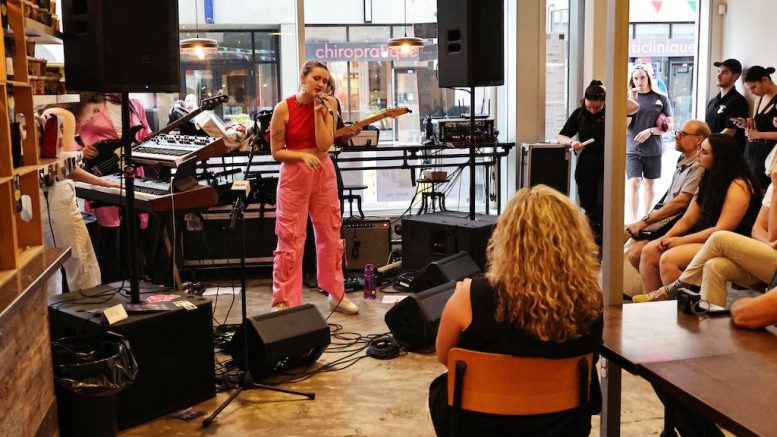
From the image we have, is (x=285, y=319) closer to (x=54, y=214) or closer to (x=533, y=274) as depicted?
(x=54, y=214)

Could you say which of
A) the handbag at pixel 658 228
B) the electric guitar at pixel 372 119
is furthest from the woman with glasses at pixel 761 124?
the electric guitar at pixel 372 119

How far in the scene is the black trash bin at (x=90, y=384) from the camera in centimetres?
300

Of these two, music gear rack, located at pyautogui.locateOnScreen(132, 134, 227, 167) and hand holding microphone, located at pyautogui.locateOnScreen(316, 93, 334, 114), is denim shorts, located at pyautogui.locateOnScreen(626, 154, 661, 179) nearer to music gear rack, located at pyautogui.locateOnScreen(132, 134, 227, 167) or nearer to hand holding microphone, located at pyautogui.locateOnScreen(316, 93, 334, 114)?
hand holding microphone, located at pyautogui.locateOnScreen(316, 93, 334, 114)

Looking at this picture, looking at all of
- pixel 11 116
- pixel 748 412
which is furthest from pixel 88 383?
pixel 748 412

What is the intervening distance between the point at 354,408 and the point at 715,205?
2.29 meters

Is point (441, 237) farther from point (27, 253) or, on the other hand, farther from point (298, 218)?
point (27, 253)

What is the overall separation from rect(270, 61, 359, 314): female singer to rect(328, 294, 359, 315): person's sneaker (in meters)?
0.41

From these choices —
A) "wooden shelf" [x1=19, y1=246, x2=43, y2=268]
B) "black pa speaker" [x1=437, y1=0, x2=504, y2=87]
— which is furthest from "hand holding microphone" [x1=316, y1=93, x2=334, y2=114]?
"wooden shelf" [x1=19, y1=246, x2=43, y2=268]

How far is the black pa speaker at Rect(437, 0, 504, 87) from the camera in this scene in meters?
5.97

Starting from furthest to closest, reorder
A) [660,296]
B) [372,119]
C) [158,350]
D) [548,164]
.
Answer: [548,164]
[372,119]
[660,296]
[158,350]

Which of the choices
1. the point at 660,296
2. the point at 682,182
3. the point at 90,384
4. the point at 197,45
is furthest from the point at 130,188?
the point at 197,45

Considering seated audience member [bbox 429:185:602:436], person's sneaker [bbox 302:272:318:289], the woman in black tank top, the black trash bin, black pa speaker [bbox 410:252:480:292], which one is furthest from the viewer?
the woman in black tank top

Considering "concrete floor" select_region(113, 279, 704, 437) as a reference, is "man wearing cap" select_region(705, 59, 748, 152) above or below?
above

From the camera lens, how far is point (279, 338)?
388cm
